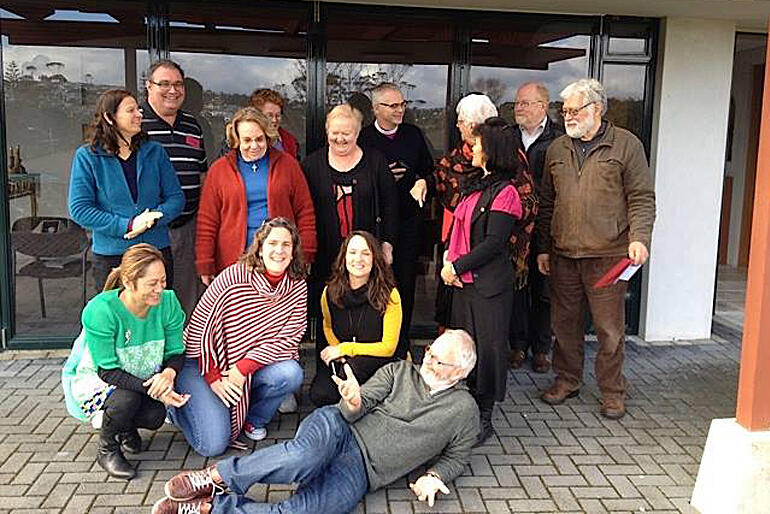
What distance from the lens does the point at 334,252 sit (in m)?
4.21

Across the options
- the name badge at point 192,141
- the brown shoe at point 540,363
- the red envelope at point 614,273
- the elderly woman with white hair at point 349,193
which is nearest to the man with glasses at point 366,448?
the elderly woman with white hair at point 349,193

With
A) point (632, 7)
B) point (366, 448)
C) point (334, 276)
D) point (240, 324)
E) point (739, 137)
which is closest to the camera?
point (366, 448)

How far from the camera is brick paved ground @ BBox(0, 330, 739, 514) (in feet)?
10.6

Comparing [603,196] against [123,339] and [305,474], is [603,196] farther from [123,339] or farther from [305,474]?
[123,339]

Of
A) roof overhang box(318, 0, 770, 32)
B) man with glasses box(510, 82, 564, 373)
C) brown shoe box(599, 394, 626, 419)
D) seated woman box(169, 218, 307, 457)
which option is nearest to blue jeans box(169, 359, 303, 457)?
seated woman box(169, 218, 307, 457)

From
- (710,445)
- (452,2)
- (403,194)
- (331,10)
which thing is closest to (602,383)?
(710,445)

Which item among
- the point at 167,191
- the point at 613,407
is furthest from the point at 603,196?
the point at 167,191

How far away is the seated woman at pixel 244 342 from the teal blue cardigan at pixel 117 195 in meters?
0.53

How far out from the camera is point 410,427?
10.5 feet

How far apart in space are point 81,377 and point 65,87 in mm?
2307

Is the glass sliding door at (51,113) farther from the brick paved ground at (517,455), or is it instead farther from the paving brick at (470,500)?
the paving brick at (470,500)

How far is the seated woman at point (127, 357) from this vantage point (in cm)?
325

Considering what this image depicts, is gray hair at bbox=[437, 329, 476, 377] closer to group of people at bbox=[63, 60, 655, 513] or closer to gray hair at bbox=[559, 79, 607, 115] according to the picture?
group of people at bbox=[63, 60, 655, 513]

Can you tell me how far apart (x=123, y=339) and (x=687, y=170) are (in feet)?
13.8
